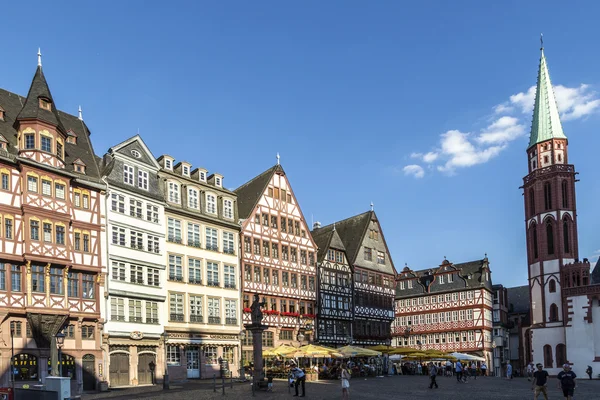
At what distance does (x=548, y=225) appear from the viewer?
73.0m

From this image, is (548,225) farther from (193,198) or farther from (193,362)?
(193,362)

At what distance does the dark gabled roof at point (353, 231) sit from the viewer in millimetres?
66938

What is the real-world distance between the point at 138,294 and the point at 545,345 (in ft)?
145

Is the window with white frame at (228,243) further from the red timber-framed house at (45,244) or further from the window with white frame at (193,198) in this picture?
the red timber-framed house at (45,244)

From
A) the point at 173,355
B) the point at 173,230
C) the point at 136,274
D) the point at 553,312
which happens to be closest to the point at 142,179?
the point at 173,230

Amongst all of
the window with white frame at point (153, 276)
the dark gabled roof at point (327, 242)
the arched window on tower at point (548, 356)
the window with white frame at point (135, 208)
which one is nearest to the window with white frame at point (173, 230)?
the window with white frame at point (153, 276)

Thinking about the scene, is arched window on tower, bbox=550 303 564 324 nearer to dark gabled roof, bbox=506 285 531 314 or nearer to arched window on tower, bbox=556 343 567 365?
arched window on tower, bbox=556 343 567 365

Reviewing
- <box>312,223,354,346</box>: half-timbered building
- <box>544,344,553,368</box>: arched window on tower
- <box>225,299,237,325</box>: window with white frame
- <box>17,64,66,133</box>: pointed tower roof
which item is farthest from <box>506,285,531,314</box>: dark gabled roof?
<box>17,64,66,133</box>: pointed tower roof

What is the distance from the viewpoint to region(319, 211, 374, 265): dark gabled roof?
66938 millimetres

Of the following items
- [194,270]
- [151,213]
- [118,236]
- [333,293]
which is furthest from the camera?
[333,293]

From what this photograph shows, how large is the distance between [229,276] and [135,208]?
34.4 feet

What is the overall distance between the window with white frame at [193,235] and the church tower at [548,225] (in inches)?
1515

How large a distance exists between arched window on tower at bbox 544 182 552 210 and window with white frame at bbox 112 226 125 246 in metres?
47.1

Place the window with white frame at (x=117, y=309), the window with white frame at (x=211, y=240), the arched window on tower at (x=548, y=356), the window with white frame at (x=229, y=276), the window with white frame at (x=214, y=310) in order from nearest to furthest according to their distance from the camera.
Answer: the window with white frame at (x=117, y=309), the window with white frame at (x=214, y=310), the window with white frame at (x=211, y=240), the window with white frame at (x=229, y=276), the arched window on tower at (x=548, y=356)
